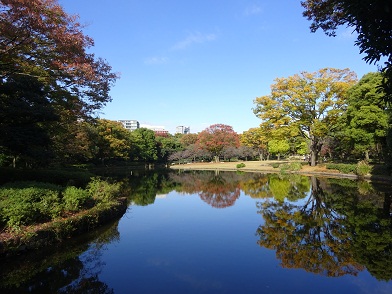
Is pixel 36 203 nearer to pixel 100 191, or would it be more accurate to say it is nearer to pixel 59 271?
pixel 59 271

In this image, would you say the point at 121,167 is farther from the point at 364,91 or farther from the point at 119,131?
the point at 364,91

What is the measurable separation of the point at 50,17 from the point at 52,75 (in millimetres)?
3117

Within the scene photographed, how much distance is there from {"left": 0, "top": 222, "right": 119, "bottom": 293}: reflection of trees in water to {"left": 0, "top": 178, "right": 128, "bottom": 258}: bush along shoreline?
1.12ft

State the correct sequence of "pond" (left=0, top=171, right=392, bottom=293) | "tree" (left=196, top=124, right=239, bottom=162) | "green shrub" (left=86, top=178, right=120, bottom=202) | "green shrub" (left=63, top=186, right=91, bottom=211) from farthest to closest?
1. "tree" (left=196, top=124, right=239, bottom=162)
2. "green shrub" (left=86, top=178, right=120, bottom=202)
3. "green shrub" (left=63, top=186, right=91, bottom=211)
4. "pond" (left=0, top=171, right=392, bottom=293)

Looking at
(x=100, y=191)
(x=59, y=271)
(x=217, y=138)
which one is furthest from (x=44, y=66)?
(x=217, y=138)

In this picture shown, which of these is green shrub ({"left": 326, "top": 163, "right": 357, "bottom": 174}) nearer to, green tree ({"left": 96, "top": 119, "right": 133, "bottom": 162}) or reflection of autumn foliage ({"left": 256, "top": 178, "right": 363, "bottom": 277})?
reflection of autumn foliage ({"left": 256, "top": 178, "right": 363, "bottom": 277})

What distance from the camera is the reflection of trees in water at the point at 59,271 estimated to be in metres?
5.10

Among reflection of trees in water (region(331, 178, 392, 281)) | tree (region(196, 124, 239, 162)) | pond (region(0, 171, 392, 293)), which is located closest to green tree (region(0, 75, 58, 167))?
pond (region(0, 171, 392, 293))

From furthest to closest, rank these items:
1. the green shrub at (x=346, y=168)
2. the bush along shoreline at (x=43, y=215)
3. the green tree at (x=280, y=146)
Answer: the green tree at (x=280, y=146) → the green shrub at (x=346, y=168) → the bush along shoreline at (x=43, y=215)

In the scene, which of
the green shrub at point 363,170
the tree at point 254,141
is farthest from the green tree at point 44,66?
the tree at point 254,141

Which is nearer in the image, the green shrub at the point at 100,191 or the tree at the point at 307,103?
the green shrub at the point at 100,191

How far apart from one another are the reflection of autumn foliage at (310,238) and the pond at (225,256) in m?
0.03

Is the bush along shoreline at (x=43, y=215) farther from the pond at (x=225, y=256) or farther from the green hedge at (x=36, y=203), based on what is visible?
the pond at (x=225, y=256)

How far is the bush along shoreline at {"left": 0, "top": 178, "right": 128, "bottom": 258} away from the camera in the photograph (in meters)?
6.64
